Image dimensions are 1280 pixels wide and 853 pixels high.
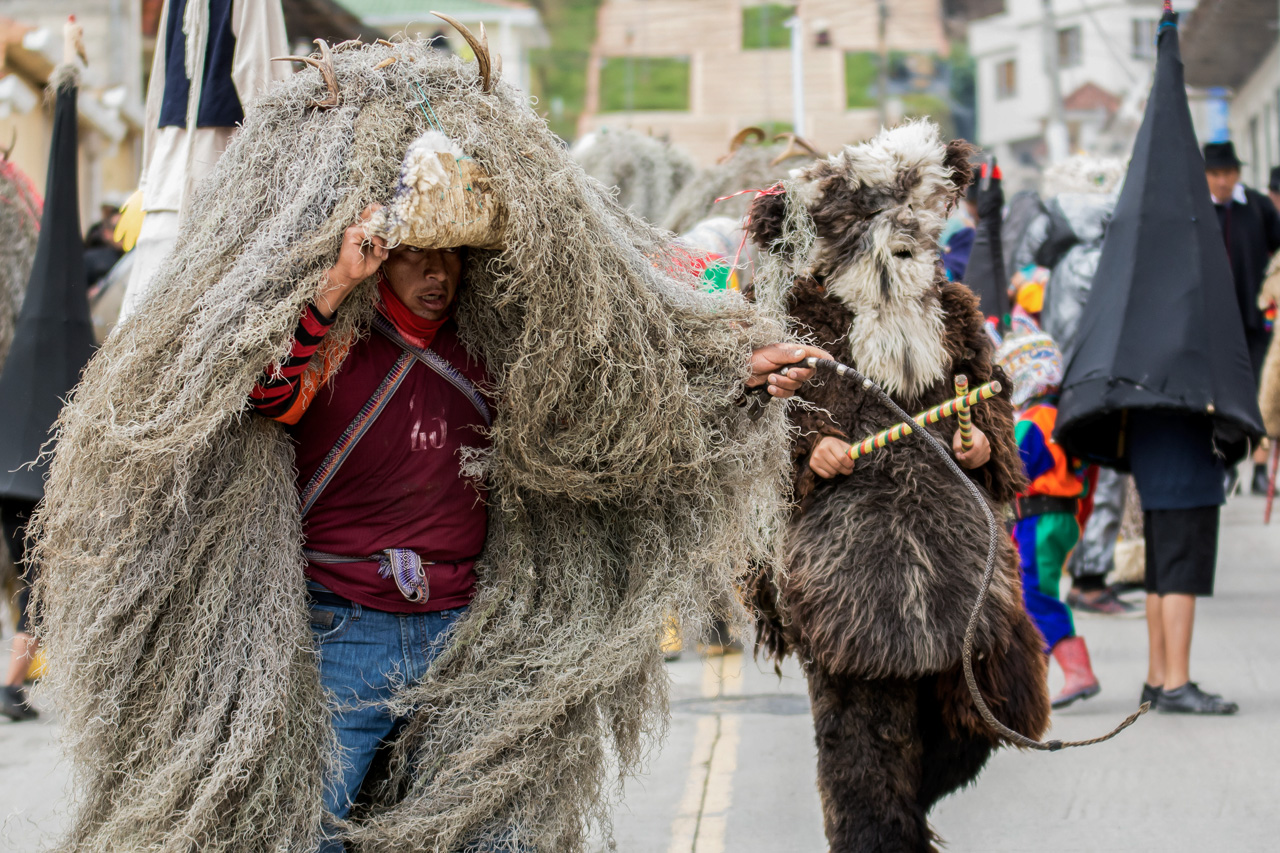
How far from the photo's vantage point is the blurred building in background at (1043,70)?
53.3 meters

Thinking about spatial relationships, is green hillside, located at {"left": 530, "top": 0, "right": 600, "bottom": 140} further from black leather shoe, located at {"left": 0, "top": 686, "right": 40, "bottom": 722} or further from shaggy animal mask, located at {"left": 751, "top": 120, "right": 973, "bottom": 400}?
shaggy animal mask, located at {"left": 751, "top": 120, "right": 973, "bottom": 400}

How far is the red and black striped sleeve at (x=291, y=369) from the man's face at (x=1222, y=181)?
21.1ft

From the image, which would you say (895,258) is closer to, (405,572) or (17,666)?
(405,572)

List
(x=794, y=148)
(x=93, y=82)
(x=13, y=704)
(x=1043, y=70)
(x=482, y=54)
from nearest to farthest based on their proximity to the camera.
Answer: (x=482, y=54)
(x=13, y=704)
(x=794, y=148)
(x=93, y=82)
(x=1043, y=70)

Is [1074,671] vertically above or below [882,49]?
below

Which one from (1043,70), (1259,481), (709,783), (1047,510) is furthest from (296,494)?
(1043,70)

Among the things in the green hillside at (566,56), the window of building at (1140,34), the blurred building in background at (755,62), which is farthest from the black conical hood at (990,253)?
the blurred building in background at (755,62)

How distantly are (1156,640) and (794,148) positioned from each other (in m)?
2.89

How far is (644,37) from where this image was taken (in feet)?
222

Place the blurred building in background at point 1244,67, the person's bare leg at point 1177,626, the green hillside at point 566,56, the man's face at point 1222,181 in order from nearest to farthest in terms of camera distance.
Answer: the person's bare leg at point 1177,626
the man's face at point 1222,181
the blurred building in background at point 1244,67
the green hillside at point 566,56

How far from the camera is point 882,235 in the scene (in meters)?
3.45

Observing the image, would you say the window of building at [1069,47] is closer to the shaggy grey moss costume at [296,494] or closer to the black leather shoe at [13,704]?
the black leather shoe at [13,704]

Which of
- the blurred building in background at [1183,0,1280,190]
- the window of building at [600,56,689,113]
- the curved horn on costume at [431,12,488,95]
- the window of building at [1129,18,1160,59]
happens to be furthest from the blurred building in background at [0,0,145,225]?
the window of building at [600,56,689,113]

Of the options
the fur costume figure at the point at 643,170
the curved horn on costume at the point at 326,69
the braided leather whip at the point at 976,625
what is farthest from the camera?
the fur costume figure at the point at 643,170
